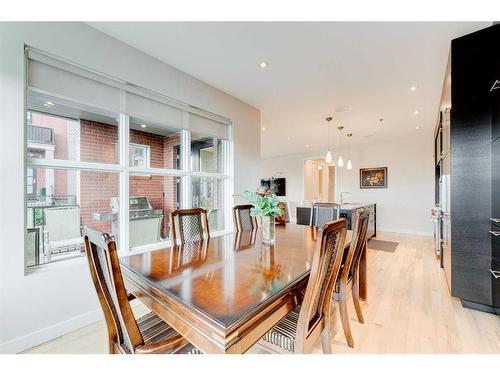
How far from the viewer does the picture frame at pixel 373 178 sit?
6.60 metres

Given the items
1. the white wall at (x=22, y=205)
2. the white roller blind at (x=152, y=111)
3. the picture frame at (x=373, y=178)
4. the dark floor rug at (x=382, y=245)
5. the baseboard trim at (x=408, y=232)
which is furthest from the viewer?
the picture frame at (x=373, y=178)

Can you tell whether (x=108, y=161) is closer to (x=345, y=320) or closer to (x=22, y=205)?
(x=22, y=205)

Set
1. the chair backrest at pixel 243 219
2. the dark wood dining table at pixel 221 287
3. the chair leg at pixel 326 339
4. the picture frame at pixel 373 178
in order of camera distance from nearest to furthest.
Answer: the dark wood dining table at pixel 221 287 → the chair leg at pixel 326 339 → the chair backrest at pixel 243 219 → the picture frame at pixel 373 178

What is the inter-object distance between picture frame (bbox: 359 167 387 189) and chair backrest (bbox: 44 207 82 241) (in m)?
7.05

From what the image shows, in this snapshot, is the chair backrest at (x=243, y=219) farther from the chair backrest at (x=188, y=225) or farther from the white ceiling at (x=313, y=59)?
the white ceiling at (x=313, y=59)

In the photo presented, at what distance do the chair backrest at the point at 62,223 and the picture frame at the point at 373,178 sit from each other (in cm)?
705

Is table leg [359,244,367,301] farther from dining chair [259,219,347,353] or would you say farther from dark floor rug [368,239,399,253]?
dark floor rug [368,239,399,253]

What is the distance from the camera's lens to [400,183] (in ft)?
20.9

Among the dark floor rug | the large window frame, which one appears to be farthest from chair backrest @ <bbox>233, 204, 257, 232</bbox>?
the dark floor rug

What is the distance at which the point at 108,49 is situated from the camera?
2.20 metres

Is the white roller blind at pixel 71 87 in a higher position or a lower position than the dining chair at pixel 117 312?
higher

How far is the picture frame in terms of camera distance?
21.7 ft

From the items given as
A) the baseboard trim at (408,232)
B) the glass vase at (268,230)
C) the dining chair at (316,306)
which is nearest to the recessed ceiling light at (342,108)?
the glass vase at (268,230)
